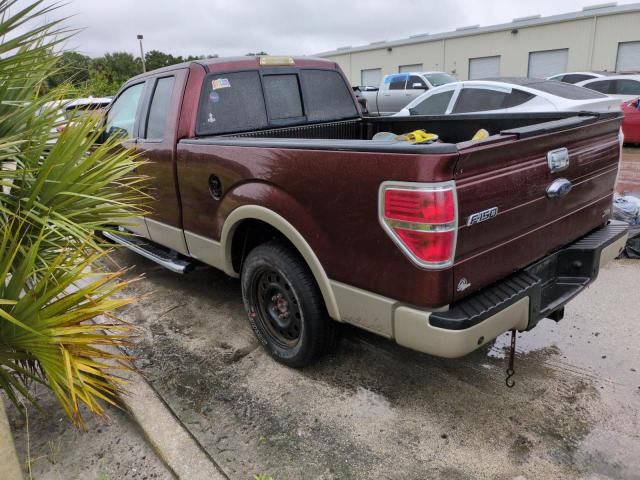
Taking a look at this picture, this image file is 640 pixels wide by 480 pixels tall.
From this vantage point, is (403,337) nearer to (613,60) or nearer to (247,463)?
(247,463)

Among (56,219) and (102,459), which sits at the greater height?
(56,219)

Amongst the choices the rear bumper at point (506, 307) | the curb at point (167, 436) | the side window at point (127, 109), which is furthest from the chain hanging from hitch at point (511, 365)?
the side window at point (127, 109)

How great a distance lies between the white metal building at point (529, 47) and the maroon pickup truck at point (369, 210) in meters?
25.8

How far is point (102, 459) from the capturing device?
266cm

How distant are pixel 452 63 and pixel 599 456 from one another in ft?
106

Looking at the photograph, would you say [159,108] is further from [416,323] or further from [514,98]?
[514,98]

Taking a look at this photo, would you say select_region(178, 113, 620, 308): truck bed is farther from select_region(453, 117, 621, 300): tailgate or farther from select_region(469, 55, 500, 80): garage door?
select_region(469, 55, 500, 80): garage door

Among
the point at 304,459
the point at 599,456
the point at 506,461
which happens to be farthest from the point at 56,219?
the point at 599,456

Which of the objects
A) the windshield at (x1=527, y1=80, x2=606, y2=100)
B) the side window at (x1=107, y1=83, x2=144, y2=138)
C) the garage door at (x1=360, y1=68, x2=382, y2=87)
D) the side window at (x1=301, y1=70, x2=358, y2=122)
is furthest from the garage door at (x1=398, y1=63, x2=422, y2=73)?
the side window at (x1=107, y1=83, x2=144, y2=138)

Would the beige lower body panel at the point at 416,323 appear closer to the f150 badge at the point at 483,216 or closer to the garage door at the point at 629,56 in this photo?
the f150 badge at the point at 483,216

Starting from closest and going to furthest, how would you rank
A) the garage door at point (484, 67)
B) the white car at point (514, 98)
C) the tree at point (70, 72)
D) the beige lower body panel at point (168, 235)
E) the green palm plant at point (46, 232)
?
the green palm plant at point (46, 232)
the tree at point (70, 72)
the beige lower body panel at point (168, 235)
the white car at point (514, 98)
the garage door at point (484, 67)

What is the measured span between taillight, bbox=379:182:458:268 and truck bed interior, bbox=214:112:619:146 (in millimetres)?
1251

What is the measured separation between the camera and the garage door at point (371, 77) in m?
36.8

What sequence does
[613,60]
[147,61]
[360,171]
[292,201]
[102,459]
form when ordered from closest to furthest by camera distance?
[360,171]
[102,459]
[292,201]
[613,60]
[147,61]
